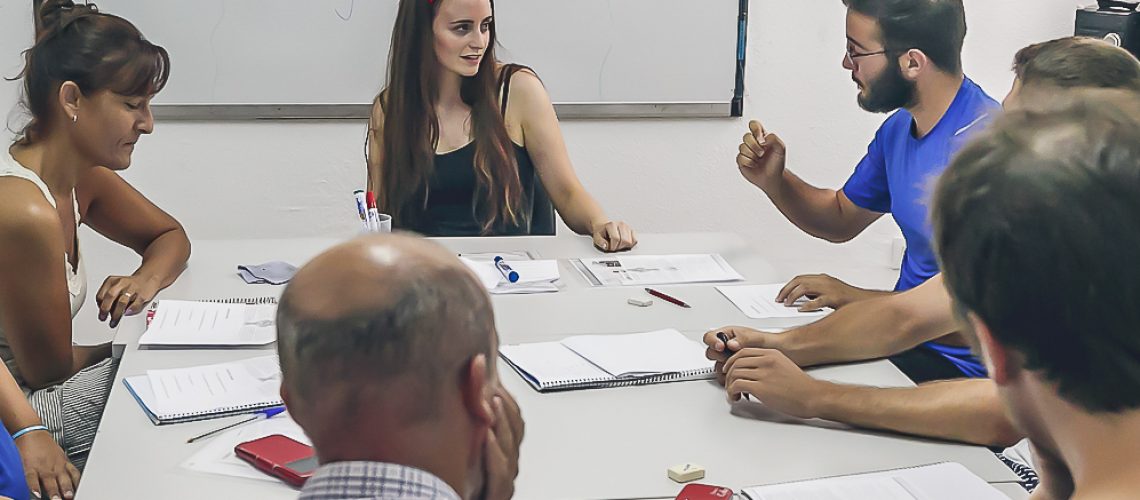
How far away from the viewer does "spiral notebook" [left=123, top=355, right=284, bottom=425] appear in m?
1.61

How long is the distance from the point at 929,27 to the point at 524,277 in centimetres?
100

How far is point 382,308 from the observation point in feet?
2.73

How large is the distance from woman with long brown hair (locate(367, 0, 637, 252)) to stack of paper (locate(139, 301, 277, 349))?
0.78 meters

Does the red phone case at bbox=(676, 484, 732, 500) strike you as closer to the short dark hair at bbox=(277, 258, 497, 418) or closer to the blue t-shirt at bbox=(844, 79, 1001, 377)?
the short dark hair at bbox=(277, 258, 497, 418)

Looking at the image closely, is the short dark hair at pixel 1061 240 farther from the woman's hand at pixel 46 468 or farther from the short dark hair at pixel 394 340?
the woman's hand at pixel 46 468

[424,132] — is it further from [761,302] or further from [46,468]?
[46,468]

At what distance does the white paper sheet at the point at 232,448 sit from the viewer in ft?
4.69

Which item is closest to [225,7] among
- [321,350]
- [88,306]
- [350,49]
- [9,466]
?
[350,49]

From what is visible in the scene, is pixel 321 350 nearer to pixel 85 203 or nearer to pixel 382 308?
pixel 382 308

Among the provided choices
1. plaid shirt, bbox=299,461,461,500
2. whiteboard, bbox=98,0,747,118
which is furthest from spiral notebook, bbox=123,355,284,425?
whiteboard, bbox=98,0,747,118

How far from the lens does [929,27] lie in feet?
7.68

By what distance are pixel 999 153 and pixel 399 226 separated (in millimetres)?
2124

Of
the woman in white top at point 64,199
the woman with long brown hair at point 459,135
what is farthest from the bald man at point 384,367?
the woman with long brown hair at point 459,135

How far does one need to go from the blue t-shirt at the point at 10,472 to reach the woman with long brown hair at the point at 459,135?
1.37 meters
